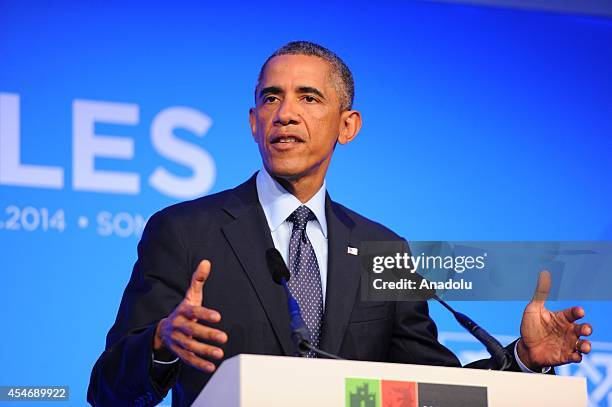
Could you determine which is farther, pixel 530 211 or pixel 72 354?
pixel 530 211

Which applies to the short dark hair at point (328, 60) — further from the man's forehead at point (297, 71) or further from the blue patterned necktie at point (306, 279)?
the blue patterned necktie at point (306, 279)

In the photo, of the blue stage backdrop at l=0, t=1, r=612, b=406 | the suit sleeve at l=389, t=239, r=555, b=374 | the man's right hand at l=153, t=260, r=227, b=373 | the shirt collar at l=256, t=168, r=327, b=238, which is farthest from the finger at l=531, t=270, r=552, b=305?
the blue stage backdrop at l=0, t=1, r=612, b=406

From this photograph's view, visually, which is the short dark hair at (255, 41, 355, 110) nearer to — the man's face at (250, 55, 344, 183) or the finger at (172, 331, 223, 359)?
the man's face at (250, 55, 344, 183)

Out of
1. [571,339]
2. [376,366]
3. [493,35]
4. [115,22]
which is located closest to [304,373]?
[376,366]

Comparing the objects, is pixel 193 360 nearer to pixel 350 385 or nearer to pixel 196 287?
pixel 196 287

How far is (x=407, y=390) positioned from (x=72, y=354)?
6.50 feet

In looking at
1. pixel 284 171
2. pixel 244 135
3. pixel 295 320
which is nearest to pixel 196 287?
pixel 295 320

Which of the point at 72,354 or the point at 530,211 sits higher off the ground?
the point at 530,211

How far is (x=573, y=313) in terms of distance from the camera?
2.51m

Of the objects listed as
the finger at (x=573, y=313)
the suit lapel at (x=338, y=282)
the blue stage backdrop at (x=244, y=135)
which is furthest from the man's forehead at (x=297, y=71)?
the finger at (x=573, y=313)

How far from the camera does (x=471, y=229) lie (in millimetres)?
4398

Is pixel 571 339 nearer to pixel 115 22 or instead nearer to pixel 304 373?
pixel 304 373

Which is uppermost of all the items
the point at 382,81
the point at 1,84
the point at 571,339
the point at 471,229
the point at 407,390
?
the point at 382,81

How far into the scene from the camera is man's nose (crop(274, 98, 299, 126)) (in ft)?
9.93
